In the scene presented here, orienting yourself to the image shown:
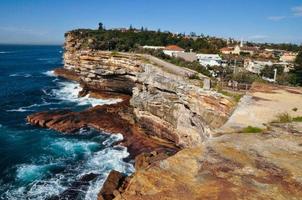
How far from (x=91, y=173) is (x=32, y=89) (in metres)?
40.5

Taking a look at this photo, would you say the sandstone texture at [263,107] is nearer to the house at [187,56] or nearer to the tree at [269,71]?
the tree at [269,71]

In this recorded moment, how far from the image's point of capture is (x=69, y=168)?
1034 inches

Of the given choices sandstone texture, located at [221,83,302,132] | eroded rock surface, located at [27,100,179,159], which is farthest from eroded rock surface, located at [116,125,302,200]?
eroded rock surface, located at [27,100,179,159]

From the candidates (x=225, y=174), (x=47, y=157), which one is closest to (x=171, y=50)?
(x=47, y=157)

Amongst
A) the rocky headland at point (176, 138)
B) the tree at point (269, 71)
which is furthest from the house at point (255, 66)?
the rocky headland at point (176, 138)

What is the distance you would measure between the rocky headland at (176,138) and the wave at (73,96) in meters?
1.68

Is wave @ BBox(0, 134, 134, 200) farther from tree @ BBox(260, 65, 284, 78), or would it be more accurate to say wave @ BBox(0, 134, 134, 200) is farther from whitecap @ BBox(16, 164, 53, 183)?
tree @ BBox(260, 65, 284, 78)

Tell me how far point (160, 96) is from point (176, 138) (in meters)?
5.32

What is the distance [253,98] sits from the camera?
65.4ft

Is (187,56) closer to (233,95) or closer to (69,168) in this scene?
(233,95)

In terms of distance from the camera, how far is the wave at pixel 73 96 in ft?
157

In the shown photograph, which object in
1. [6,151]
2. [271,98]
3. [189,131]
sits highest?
[271,98]

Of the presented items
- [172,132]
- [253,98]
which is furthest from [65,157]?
[253,98]

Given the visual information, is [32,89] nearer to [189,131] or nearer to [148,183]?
[189,131]
